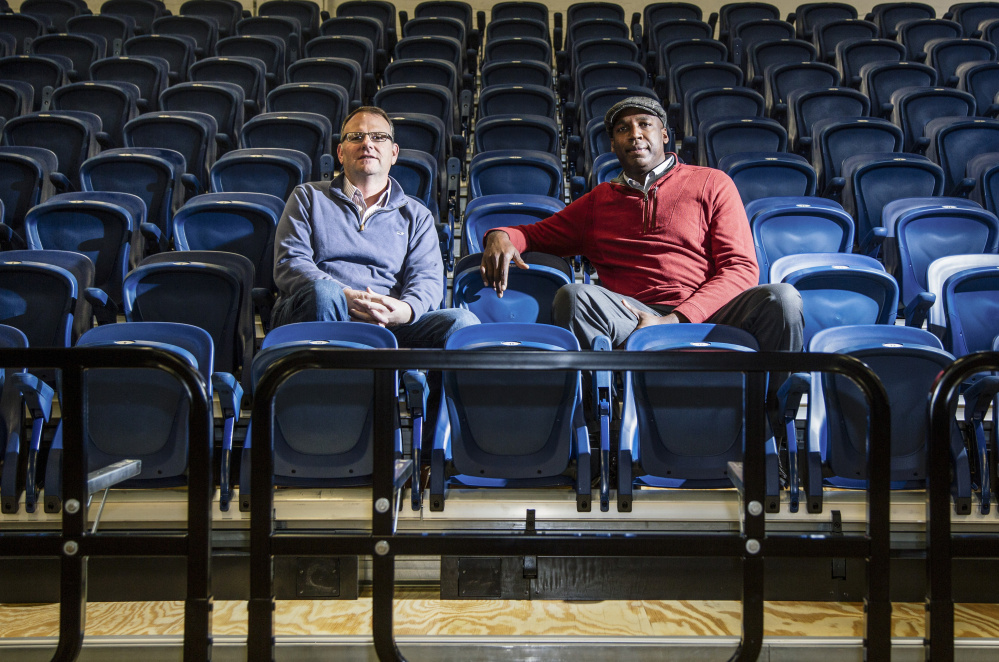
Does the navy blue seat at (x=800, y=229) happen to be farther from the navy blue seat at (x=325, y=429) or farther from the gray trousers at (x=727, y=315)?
the navy blue seat at (x=325, y=429)

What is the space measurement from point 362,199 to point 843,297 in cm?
156

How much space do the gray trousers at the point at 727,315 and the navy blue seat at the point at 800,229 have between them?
829 mm

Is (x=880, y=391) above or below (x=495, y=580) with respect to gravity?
above

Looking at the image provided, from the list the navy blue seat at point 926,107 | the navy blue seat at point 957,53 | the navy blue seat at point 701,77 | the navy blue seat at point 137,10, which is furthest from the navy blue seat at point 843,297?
the navy blue seat at point 137,10

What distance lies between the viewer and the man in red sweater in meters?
2.35

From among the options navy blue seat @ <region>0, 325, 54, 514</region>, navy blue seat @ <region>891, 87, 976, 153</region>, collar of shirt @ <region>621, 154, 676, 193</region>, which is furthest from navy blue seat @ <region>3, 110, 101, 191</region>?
navy blue seat @ <region>891, 87, 976, 153</region>

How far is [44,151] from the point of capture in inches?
147

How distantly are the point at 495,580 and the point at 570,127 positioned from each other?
13.4 ft

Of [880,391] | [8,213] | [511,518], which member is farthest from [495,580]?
[8,213]

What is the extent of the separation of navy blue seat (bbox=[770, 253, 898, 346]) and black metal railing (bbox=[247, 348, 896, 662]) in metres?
1.20

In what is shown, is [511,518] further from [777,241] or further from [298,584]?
[777,241]

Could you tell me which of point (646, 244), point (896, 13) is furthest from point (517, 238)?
point (896, 13)

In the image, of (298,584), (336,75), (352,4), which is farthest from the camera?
(352,4)

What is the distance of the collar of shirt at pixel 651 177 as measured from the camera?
275cm
